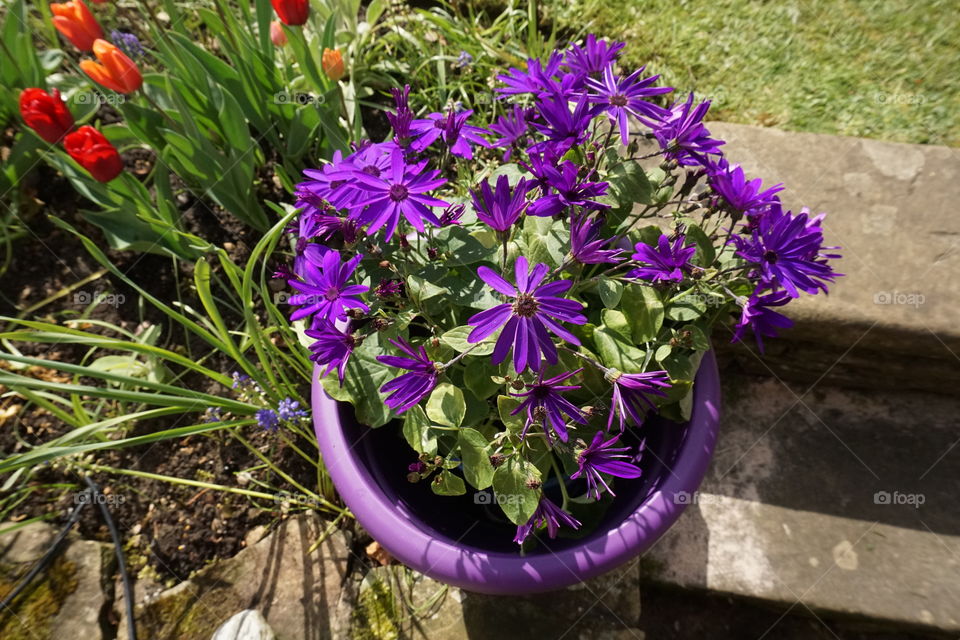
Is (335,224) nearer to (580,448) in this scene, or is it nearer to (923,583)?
(580,448)

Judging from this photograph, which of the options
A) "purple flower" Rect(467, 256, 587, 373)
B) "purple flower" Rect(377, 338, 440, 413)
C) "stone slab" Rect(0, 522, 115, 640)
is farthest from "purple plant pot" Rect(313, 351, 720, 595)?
"stone slab" Rect(0, 522, 115, 640)

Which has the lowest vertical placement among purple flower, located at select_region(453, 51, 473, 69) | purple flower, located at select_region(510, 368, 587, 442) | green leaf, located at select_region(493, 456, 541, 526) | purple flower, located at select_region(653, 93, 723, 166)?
green leaf, located at select_region(493, 456, 541, 526)

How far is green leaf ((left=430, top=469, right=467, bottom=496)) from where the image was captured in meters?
0.94

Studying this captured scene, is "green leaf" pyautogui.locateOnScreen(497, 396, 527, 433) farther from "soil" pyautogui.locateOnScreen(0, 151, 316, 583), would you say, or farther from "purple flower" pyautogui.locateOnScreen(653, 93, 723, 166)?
"soil" pyautogui.locateOnScreen(0, 151, 316, 583)

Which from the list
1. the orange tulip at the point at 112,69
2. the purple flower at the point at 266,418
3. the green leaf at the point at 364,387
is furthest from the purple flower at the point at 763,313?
the orange tulip at the point at 112,69

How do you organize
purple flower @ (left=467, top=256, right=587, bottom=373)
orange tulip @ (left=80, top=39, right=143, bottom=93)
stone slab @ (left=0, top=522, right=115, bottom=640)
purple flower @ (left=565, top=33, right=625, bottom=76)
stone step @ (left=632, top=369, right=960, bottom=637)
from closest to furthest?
purple flower @ (left=467, top=256, right=587, bottom=373) → purple flower @ (left=565, top=33, right=625, bottom=76) → orange tulip @ (left=80, top=39, right=143, bottom=93) → stone slab @ (left=0, top=522, right=115, bottom=640) → stone step @ (left=632, top=369, right=960, bottom=637)

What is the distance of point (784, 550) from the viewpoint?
1.45 meters

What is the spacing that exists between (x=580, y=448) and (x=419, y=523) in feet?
1.00

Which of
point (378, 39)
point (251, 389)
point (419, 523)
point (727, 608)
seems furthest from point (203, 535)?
point (378, 39)

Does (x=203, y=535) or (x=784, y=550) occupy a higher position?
(x=203, y=535)

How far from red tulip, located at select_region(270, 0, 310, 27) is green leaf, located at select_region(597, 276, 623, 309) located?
85cm

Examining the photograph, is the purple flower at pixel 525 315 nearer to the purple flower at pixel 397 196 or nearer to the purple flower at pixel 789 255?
the purple flower at pixel 397 196

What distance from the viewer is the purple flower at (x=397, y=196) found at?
81cm

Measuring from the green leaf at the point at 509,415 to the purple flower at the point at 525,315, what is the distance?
0.15 meters
